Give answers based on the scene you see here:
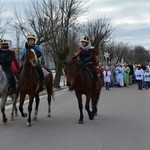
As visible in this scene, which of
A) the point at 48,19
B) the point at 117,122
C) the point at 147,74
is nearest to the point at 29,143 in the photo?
the point at 117,122

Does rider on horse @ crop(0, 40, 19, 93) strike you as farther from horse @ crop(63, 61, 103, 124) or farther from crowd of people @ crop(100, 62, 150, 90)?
crowd of people @ crop(100, 62, 150, 90)

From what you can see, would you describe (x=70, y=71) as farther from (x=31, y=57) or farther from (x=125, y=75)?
(x=125, y=75)

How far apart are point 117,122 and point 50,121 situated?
1992mm

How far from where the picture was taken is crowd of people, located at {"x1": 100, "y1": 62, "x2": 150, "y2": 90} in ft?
110

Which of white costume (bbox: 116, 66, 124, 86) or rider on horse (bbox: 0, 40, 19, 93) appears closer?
rider on horse (bbox: 0, 40, 19, 93)

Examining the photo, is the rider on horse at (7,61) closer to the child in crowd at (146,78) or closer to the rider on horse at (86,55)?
the rider on horse at (86,55)

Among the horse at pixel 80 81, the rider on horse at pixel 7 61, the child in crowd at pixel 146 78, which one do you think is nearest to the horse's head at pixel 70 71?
the horse at pixel 80 81

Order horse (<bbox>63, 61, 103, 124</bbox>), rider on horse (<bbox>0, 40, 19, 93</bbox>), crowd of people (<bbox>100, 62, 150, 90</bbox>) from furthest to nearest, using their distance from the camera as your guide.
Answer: crowd of people (<bbox>100, 62, 150, 90</bbox>)
rider on horse (<bbox>0, 40, 19, 93</bbox>)
horse (<bbox>63, 61, 103, 124</bbox>)

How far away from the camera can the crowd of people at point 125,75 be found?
33531 millimetres

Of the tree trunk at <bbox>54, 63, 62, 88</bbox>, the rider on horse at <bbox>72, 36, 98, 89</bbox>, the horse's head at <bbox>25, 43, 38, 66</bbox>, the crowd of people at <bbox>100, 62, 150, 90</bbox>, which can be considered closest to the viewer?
the horse's head at <bbox>25, 43, 38, 66</bbox>

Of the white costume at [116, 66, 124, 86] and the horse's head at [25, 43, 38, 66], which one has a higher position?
the horse's head at [25, 43, 38, 66]

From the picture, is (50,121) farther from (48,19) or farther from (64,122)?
(48,19)

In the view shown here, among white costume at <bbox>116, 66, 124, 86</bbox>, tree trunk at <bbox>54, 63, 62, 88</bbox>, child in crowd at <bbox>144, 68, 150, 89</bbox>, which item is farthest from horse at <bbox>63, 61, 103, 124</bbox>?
white costume at <bbox>116, 66, 124, 86</bbox>

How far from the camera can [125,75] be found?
38344mm
